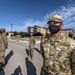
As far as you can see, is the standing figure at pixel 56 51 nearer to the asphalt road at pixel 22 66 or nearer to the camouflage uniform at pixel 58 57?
the camouflage uniform at pixel 58 57

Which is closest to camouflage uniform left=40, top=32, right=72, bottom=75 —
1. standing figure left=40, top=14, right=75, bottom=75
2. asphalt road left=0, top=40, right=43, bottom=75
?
standing figure left=40, top=14, right=75, bottom=75

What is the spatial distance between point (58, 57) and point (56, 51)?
0.38 feet

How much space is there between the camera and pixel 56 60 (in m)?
3.93

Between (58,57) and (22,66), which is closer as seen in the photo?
(58,57)

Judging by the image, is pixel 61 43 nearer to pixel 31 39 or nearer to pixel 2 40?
pixel 2 40

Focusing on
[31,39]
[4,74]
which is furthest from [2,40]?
[31,39]

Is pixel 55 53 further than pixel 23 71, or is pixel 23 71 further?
pixel 23 71

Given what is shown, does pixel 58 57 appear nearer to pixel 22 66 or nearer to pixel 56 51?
pixel 56 51

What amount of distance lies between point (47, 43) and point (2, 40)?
18.9 feet

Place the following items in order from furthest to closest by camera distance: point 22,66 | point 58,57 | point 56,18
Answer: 1. point 22,66
2. point 56,18
3. point 58,57

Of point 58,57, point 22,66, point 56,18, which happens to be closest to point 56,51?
point 58,57

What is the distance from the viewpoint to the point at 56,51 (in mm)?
3965

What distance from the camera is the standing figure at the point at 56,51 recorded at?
392cm

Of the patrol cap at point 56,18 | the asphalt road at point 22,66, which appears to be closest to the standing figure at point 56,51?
the patrol cap at point 56,18
